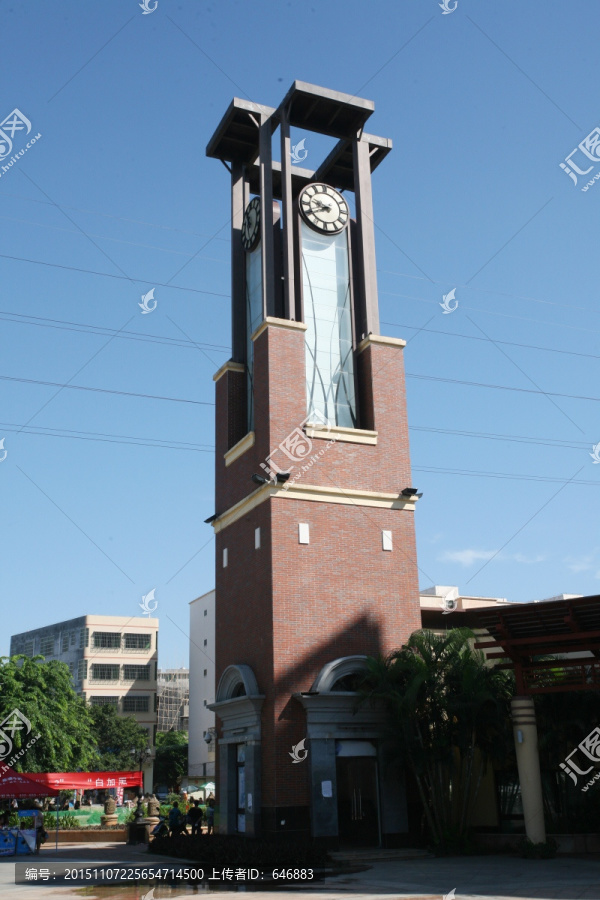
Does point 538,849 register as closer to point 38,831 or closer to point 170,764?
point 38,831

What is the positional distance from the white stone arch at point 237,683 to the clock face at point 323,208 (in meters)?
15.5

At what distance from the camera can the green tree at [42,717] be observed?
4384 centimetres

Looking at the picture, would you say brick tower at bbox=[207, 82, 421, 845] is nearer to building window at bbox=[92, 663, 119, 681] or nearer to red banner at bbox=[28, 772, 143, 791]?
red banner at bbox=[28, 772, 143, 791]

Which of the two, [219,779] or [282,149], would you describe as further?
[282,149]

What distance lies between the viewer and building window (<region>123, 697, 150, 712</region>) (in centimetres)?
8444

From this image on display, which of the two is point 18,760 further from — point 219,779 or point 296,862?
point 296,862

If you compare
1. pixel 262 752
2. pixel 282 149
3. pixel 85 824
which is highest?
pixel 282 149

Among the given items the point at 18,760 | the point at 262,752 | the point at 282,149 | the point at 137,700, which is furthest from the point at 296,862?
the point at 137,700

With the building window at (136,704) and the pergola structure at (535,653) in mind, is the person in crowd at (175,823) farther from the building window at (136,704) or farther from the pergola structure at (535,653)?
the building window at (136,704)

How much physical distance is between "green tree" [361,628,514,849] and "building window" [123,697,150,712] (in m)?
65.5

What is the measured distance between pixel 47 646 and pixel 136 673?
1318 cm

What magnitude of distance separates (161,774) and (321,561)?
72.8 m

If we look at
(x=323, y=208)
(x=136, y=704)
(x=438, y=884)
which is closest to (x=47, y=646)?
(x=136, y=704)

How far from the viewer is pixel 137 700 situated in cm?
8519
